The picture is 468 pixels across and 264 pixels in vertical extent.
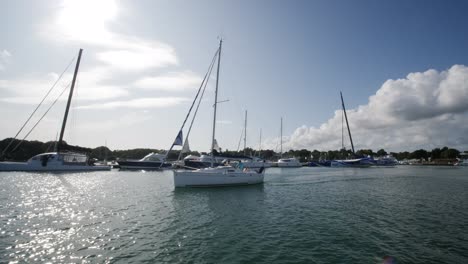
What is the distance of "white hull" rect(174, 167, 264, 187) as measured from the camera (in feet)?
111

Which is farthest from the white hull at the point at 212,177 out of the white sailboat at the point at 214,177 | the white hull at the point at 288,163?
the white hull at the point at 288,163

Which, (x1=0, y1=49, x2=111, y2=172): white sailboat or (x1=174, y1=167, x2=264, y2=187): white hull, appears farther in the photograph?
(x1=0, y1=49, x2=111, y2=172): white sailboat

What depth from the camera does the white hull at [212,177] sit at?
33.9 meters

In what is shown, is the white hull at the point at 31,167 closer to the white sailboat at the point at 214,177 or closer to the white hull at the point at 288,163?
the white sailboat at the point at 214,177

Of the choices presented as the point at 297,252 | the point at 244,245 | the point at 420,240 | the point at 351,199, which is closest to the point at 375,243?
the point at 420,240

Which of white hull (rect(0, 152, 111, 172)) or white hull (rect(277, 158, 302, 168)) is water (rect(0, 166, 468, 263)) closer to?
white hull (rect(0, 152, 111, 172))

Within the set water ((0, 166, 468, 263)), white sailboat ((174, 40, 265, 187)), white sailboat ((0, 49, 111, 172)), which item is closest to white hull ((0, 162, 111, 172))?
white sailboat ((0, 49, 111, 172))

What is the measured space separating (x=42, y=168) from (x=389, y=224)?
7167 cm

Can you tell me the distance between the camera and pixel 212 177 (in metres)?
35.2

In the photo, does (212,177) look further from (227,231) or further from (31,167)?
(31,167)

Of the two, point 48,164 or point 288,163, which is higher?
point 48,164

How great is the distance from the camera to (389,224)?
17.8 m

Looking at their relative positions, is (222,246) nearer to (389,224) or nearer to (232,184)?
(389,224)

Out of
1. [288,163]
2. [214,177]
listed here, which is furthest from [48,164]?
[288,163]
